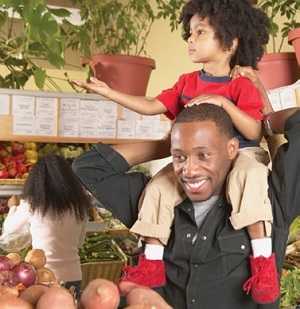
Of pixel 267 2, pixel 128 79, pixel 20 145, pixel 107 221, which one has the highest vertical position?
pixel 267 2

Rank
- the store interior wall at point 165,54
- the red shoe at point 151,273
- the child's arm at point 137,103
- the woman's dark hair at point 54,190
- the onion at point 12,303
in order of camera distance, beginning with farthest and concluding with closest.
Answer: the store interior wall at point 165,54 < the woman's dark hair at point 54,190 < the child's arm at point 137,103 < the red shoe at point 151,273 < the onion at point 12,303

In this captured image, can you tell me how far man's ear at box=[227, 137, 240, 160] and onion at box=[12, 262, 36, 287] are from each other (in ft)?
1.88

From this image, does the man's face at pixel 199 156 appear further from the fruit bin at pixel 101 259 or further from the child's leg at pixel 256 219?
the fruit bin at pixel 101 259

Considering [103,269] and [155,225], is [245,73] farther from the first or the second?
[103,269]

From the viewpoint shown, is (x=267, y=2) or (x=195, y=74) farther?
(x=267, y=2)

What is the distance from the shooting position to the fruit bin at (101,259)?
3713mm

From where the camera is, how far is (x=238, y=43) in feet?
6.13

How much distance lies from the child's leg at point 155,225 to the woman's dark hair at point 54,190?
64.6 inches

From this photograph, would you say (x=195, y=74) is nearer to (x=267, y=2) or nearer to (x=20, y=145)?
(x=267, y=2)

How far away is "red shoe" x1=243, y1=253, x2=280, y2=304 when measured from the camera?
1507 mm

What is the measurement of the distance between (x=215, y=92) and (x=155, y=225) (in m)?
0.45

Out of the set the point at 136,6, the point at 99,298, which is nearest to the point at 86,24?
the point at 136,6

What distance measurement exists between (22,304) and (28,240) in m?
2.42

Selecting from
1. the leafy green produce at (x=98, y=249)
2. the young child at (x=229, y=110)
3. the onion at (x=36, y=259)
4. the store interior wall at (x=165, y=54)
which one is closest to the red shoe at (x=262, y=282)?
the young child at (x=229, y=110)
